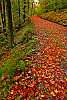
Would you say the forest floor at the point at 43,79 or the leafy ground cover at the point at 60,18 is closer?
the forest floor at the point at 43,79

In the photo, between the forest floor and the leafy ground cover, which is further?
the leafy ground cover

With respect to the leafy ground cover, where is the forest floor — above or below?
below

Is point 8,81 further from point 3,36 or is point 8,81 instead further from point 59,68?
point 3,36

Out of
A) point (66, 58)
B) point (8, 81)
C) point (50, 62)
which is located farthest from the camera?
point (66, 58)

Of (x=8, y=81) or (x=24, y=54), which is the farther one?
(x=24, y=54)

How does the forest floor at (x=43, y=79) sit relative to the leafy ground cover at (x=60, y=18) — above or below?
below

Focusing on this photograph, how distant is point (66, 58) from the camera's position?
8.31 meters

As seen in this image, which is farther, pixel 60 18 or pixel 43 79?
pixel 60 18

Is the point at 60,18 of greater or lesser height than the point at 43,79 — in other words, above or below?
above

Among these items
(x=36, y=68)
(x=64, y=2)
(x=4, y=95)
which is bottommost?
(x=4, y=95)

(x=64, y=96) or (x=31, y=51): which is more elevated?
(x=31, y=51)

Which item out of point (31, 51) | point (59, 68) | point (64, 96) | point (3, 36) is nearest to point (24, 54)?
point (31, 51)

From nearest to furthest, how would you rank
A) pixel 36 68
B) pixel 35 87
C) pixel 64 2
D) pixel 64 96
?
pixel 64 96
pixel 35 87
pixel 36 68
pixel 64 2

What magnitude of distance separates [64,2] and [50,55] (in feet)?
81.2
